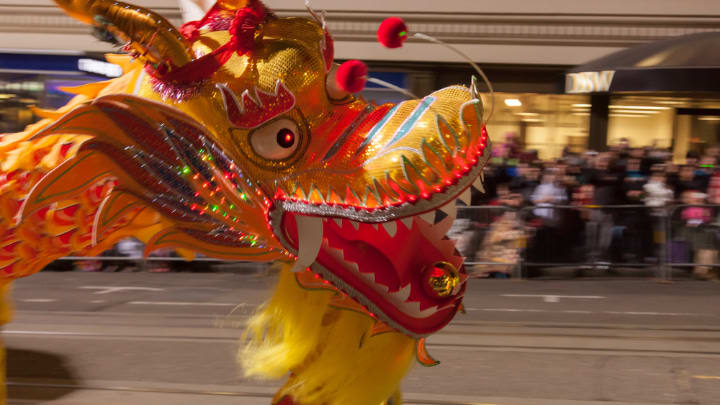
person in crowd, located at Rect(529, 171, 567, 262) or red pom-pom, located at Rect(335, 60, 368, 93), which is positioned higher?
red pom-pom, located at Rect(335, 60, 368, 93)

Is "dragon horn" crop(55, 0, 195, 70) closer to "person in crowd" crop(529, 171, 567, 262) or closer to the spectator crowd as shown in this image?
the spectator crowd

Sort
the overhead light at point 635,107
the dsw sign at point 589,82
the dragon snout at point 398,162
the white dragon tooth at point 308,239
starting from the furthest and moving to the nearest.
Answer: the overhead light at point 635,107, the dsw sign at point 589,82, the white dragon tooth at point 308,239, the dragon snout at point 398,162

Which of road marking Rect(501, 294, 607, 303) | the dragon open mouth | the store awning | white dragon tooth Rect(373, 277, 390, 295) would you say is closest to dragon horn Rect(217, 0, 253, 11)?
the dragon open mouth

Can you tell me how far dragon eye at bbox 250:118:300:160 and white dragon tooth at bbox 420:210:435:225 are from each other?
0.42 m

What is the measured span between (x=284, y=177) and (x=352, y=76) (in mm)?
344

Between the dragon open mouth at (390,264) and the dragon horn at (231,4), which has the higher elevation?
the dragon horn at (231,4)

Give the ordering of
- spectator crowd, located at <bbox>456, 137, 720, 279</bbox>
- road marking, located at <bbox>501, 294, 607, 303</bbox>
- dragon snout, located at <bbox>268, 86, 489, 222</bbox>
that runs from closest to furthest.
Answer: dragon snout, located at <bbox>268, 86, 489, 222</bbox>, road marking, located at <bbox>501, 294, 607, 303</bbox>, spectator crowd, located at <bbox>456, 137, 720, 279</bbox>

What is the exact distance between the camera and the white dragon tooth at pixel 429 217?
92.0 inches

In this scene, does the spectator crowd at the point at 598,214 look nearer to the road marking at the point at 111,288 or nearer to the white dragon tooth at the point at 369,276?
the road marking at the point at 111,288

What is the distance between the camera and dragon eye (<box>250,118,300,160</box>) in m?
2.39

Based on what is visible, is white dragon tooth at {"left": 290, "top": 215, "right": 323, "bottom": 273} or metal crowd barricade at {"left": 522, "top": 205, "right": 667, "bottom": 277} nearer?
white dragon tooth at {"left": 290, "top": 215, "right": 323, "bottom": 273}

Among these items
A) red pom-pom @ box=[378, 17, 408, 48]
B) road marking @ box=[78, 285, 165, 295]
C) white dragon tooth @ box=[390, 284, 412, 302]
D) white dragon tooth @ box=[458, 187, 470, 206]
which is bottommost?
road marking @ box=[78, 285, 165, 295]

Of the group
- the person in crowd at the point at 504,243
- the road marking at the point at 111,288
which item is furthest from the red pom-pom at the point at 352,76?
the person in crowd at the point at 504,243

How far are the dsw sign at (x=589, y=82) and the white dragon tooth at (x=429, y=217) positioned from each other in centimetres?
833
